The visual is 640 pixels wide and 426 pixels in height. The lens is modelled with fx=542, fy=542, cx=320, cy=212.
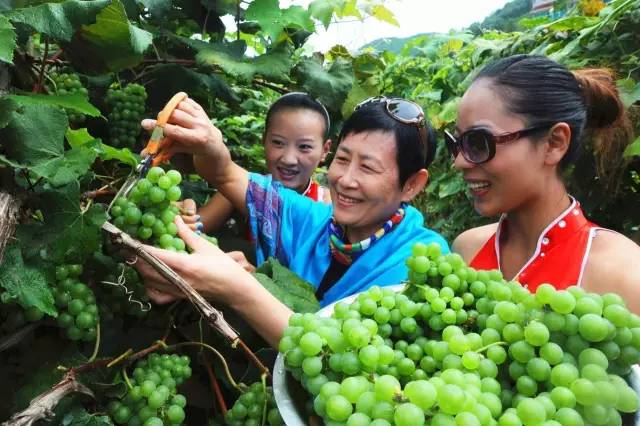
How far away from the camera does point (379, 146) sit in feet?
5.16

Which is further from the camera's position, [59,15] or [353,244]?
[353,244]

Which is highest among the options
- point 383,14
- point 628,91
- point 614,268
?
point 383,14

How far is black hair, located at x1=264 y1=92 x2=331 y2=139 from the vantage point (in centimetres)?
233

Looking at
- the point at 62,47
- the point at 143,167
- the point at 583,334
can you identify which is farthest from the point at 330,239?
the point at 583,334

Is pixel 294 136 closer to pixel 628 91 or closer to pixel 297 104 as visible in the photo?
pixel 297 104

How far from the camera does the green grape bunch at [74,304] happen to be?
0.91 metres

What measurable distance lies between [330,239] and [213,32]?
89 centimetres

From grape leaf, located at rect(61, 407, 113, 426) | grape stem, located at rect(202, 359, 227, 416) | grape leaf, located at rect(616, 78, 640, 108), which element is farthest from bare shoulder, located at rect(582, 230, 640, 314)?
grape leaf, located at rect(61, 407, 113, 426)

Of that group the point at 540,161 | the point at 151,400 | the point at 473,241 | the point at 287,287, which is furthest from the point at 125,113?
the point at 473,241

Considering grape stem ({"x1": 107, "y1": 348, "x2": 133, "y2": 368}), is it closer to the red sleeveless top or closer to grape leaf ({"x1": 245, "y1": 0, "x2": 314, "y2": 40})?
the red sleeveless top

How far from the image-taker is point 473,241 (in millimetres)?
2104

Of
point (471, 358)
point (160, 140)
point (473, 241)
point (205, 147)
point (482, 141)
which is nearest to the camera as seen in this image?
point (471, 358)

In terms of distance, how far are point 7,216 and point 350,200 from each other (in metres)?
0.96

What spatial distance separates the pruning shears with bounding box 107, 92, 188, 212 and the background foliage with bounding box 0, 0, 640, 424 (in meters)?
0.04
